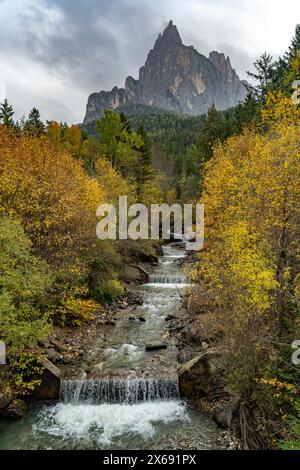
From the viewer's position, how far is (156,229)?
49.4 metres

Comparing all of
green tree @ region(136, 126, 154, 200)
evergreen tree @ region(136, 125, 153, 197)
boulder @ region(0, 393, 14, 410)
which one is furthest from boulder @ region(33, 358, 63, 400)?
evergreen tree @ region(136, 125, 153, 197)

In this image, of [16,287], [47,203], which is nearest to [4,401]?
[16,287]

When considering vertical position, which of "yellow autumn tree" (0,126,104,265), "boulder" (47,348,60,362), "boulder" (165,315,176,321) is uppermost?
"yellow autumn tree" (0,126,104,265)

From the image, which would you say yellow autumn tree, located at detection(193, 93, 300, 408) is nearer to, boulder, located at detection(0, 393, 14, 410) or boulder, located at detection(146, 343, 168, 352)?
boulder, located at detection(146, 343, 168, 352)

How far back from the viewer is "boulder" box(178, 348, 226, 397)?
13.8 meters

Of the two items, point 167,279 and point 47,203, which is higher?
point 47,203

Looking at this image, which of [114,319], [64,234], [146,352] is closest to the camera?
[146,352]

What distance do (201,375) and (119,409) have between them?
11.7ft

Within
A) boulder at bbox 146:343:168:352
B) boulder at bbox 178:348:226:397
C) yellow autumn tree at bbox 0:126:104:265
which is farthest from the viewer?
yellow autumn tree at bbox 0:126:104:265

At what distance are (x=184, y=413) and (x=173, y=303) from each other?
36.0 ft

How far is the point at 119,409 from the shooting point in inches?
528

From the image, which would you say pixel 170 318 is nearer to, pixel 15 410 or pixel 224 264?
pixel 224 264
